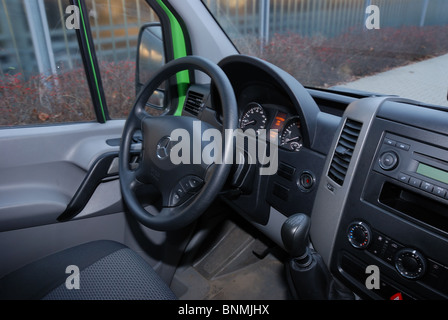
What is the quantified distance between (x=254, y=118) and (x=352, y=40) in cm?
55

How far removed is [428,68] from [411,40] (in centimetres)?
13

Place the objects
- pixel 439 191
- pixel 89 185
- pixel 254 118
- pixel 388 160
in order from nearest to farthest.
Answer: pixel 439 191 < pixel 388 160 < pixel 254 118 < pixel 89 185

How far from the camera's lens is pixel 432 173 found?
3.24ft

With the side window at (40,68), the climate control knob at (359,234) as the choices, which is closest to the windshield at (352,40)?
the climate control knob at (359,234)

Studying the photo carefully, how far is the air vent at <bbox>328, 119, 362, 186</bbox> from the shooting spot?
1.19 meters

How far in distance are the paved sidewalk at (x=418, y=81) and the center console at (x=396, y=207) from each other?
0.86 feet

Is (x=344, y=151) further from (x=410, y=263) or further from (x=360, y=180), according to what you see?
(x=410, y=263)

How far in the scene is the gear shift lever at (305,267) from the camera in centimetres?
120

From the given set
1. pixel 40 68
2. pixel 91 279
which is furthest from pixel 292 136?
pixel 40 68

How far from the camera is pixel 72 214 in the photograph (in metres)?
1.82

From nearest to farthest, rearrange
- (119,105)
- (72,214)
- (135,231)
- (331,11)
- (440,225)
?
(440,225)
(331,11)
(72,214)
(135,231)
(119,105)

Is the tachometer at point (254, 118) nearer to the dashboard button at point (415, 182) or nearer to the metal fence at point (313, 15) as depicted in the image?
the metal fence at point (313, 15)

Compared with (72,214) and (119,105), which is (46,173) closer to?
(72,214)

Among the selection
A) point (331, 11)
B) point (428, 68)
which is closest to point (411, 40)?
point (428, 68)
